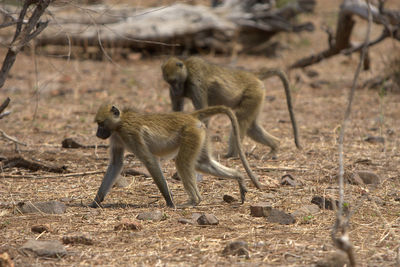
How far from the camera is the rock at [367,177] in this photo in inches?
238

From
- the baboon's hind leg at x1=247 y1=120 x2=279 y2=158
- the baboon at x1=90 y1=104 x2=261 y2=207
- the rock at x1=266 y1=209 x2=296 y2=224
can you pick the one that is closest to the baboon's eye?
the baboon at x1=90 y1=104 x2=261 y2=207

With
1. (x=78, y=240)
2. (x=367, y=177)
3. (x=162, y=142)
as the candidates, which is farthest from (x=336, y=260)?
(x=367, y=177)

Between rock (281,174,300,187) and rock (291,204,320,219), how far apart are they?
38.9 inches

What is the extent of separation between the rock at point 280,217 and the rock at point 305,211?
0.51 feet

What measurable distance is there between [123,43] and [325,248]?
10.8 metres

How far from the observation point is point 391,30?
10.5 meters

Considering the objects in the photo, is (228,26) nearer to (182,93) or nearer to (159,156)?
(182,93)

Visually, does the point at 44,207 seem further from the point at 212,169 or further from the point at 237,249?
the point at 237,249

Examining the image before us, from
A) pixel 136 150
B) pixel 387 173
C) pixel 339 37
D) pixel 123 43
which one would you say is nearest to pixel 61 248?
pixel 136 150

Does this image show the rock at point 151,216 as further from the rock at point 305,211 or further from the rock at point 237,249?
the rock at point 305,211

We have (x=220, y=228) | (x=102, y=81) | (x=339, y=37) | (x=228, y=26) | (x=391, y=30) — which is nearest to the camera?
(x=220, y=228)

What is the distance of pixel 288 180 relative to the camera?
616 cm

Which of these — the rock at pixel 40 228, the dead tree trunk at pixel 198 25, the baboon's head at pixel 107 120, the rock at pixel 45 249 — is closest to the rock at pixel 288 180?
the baboon's head at pixel 107 120

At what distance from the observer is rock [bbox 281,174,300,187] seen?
6.12 m
